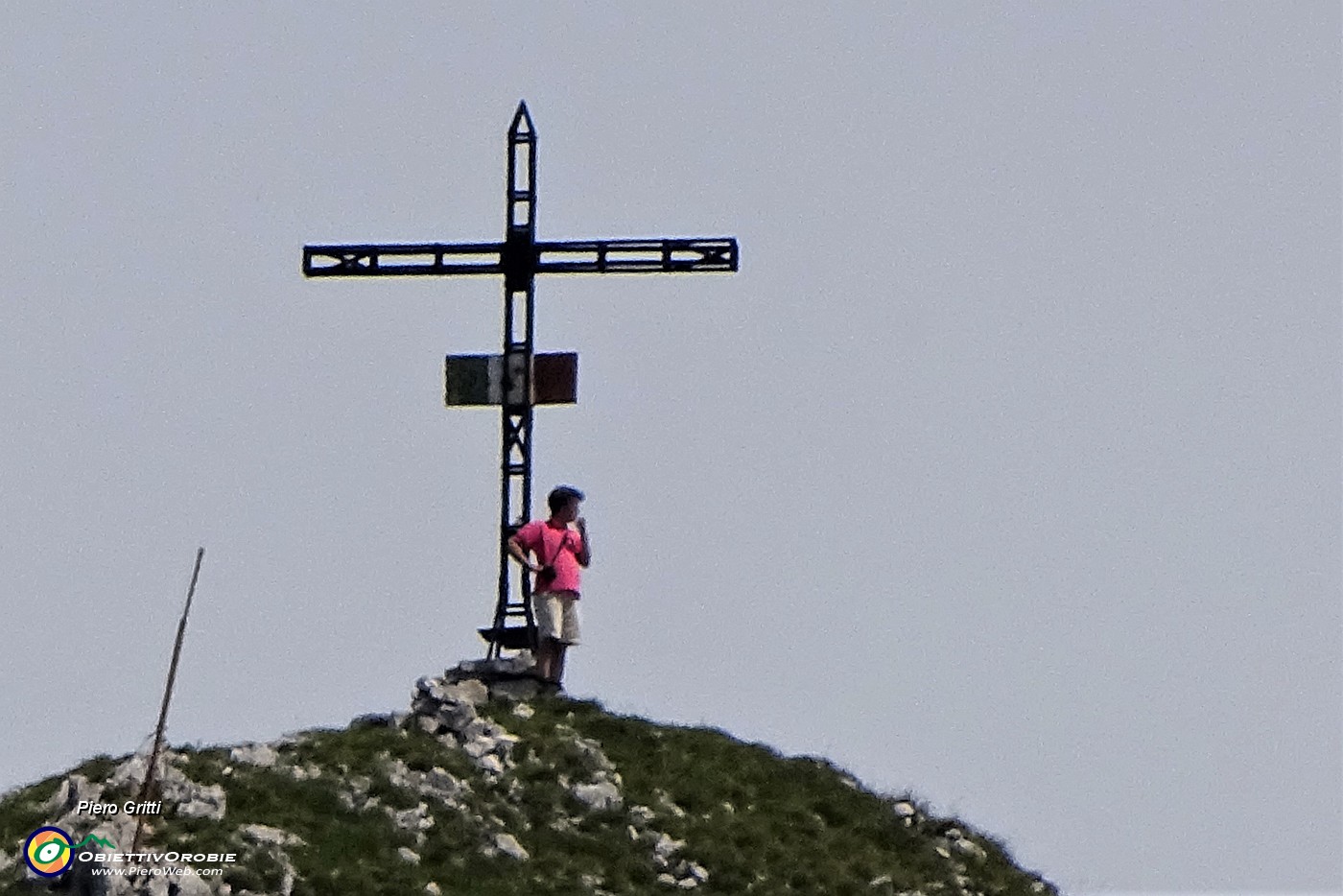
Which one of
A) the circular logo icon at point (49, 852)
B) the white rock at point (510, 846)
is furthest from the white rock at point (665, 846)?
the circular logo icon at point (49, 852)

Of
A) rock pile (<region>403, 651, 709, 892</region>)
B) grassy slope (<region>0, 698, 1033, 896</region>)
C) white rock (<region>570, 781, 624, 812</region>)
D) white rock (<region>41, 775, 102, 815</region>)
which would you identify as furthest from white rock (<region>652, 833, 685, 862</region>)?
white rock (<region>41, 775, 102, 815</region>)

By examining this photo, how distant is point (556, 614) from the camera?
40094 mm

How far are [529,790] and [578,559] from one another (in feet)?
11.6

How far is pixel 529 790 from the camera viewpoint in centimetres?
3778

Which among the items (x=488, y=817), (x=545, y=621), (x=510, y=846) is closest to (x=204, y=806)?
(x=488, y=817)

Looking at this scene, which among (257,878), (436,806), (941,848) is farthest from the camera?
(941,848)

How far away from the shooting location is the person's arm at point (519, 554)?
39.9 m

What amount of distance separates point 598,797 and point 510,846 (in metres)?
1.71

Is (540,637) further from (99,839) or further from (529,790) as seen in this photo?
(99,839)

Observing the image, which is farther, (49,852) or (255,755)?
(255,755)

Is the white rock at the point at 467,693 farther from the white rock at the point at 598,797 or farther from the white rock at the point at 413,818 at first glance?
the white rock at the point at 413,818

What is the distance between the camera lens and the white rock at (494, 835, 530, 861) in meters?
36.3

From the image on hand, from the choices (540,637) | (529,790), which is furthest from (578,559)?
(529,790)

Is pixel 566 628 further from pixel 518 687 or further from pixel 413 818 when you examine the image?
pixel 413 818
